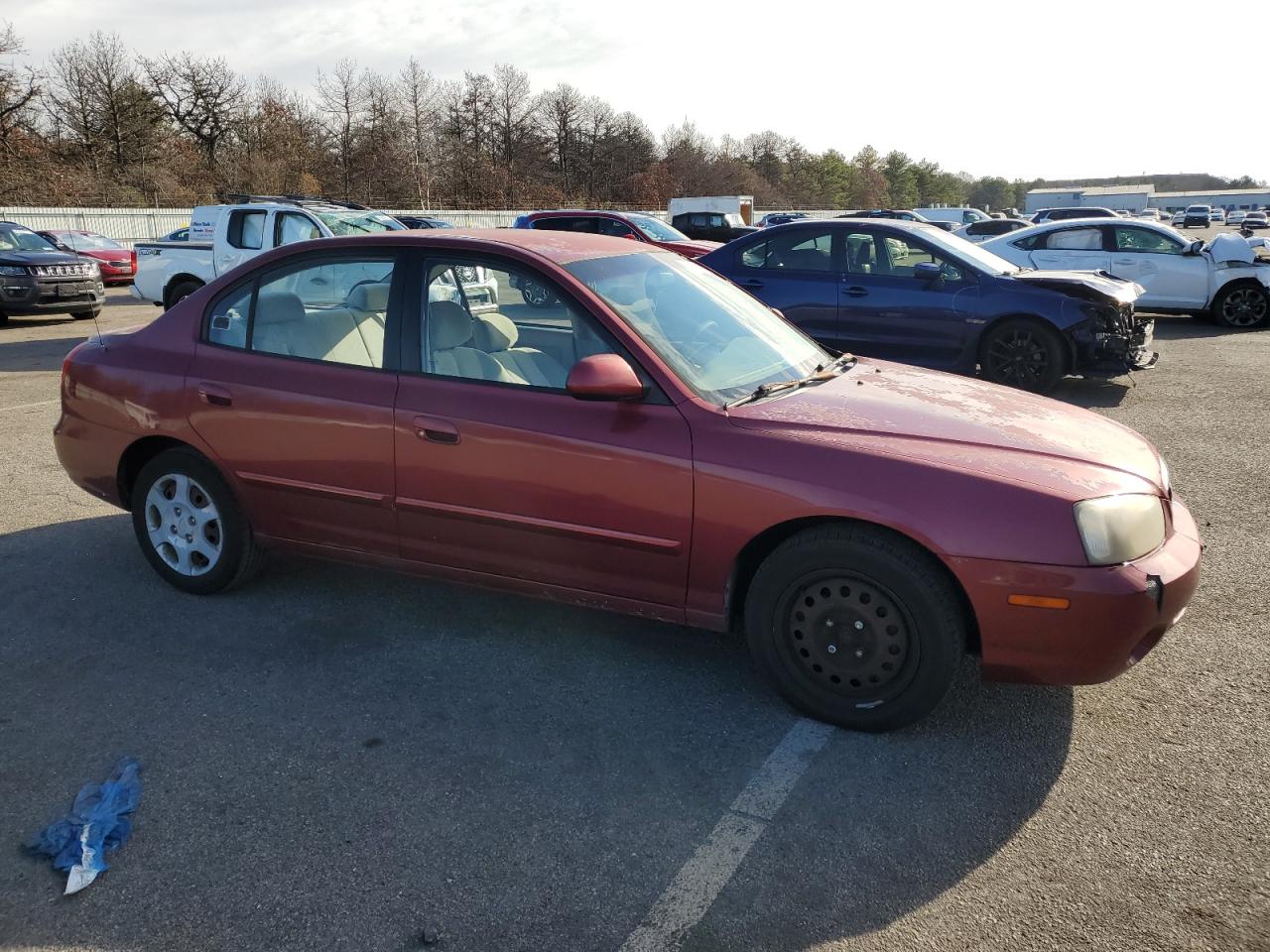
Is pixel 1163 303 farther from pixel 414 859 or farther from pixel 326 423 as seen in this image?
pixel 414 859

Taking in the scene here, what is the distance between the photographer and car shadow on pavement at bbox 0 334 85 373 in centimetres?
1129

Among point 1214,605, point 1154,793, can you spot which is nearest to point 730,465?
point 1154,793

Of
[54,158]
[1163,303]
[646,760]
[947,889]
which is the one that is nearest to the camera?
[947,889]

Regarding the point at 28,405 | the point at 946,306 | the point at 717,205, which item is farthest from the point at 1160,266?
the point at 717,205

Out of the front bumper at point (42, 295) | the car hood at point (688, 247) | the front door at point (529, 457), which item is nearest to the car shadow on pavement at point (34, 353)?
the front bumper at point (42, 295)

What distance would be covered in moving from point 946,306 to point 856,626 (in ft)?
20.6

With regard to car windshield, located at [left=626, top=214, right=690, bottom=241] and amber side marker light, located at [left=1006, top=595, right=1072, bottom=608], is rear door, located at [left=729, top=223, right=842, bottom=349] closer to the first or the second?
amber side marker light, located at [left=1006, top=595, right=1072, bottom=608]

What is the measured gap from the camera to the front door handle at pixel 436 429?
3697 mm

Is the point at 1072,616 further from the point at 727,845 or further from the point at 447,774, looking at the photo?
the point at 447,774

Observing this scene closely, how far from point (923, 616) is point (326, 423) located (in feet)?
8.04

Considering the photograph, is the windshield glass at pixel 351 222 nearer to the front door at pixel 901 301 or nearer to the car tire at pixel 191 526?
the front door at pixel 901 301

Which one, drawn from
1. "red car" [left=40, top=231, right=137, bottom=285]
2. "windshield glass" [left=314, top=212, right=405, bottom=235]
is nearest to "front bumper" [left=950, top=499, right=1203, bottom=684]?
"windshield glass" [left=314, top=212, right=405, bottom=235]

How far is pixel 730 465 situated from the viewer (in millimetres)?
3287

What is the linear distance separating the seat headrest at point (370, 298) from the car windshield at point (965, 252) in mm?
6314
